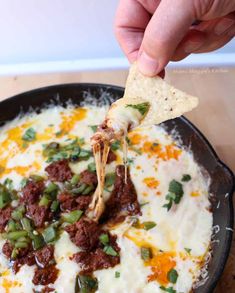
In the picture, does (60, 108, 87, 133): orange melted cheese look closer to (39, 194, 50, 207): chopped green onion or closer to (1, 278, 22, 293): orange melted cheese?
(39, 194, 50, 207): chopped green onion

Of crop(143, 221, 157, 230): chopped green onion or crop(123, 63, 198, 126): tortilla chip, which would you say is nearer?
crop(123, 63, 198, 126): tortilla chip

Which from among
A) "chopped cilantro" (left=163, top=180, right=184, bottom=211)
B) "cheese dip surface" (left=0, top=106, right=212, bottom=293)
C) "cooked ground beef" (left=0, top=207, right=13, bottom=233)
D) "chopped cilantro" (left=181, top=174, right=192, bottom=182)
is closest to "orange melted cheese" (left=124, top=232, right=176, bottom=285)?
"cheese dip surface" (left=0, top=106, right=212, bottom=293)

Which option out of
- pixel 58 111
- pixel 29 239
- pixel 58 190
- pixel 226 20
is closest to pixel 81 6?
pixel 58 111

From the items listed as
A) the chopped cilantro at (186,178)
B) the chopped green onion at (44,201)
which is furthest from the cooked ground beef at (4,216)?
the chopped cilantro at (186,178)

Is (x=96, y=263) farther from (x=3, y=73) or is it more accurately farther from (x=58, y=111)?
(x=3, y=73)

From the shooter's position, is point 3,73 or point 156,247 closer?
point 156,247

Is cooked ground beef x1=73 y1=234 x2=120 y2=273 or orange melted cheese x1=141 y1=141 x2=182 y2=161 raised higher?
orange melted cheese x1=141 y1=141 x2=182 y2=161

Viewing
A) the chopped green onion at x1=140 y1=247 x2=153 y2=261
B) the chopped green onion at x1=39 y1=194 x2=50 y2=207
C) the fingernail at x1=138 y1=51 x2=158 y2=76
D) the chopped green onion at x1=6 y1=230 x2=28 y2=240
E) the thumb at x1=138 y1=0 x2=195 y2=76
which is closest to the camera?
the thumb at x1=138 y1=0 x2=195 y2=76

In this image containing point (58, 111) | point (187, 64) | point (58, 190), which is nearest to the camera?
point (58, 190)
